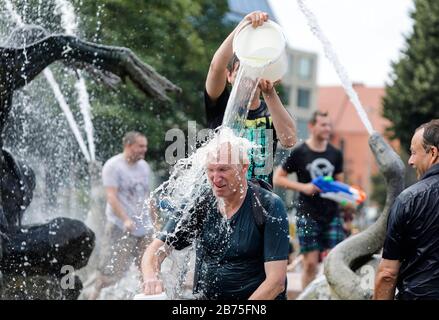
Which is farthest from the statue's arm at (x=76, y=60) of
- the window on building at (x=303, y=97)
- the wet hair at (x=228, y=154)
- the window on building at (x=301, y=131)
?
the window on building at (x=303, y=97)

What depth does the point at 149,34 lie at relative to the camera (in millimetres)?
11398

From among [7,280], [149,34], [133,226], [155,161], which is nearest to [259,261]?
[7,280]

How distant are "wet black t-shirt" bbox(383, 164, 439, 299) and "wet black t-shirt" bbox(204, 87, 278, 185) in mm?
718

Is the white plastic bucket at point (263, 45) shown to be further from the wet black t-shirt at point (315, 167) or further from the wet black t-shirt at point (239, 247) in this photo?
the wet black t-shirt at point (315, 167)

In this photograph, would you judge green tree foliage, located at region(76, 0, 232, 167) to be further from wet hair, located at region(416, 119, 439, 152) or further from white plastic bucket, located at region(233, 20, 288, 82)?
wet hair, located at region(416, 119, 439, 152)

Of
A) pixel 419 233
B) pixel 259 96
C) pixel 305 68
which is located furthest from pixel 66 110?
pixel 305 68

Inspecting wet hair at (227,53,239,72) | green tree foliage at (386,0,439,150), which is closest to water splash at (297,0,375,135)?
wet hair at (227,53,239,72)

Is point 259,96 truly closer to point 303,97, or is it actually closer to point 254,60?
point 254,60

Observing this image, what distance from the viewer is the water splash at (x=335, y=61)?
6.80 metres

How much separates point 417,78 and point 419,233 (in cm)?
2306

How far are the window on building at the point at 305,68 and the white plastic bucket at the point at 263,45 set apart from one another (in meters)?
98.8

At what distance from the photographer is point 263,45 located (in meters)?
4.80

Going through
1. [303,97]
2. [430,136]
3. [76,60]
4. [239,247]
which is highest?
[303,97]
